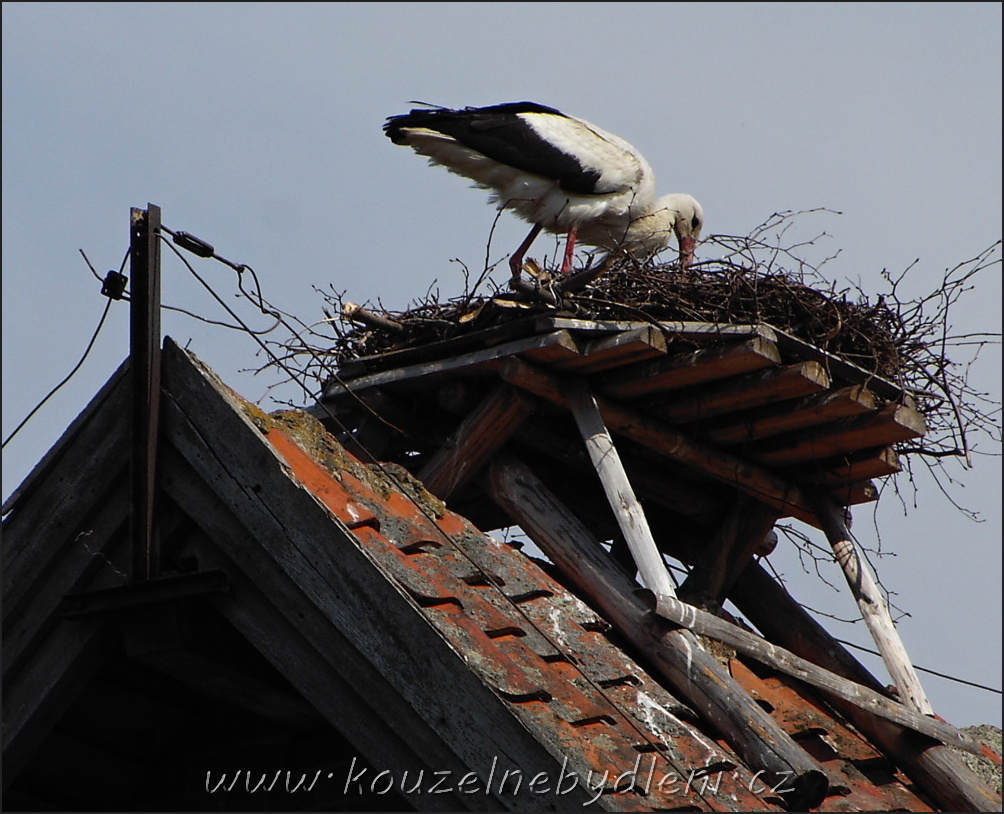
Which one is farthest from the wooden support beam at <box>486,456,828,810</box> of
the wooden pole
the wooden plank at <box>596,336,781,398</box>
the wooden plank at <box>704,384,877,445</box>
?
the wooden pole

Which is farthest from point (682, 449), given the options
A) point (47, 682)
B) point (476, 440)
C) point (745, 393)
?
point (47, 682)

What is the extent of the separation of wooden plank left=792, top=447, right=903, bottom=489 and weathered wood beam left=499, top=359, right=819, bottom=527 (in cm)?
14

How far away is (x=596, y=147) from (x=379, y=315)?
2.68 meters

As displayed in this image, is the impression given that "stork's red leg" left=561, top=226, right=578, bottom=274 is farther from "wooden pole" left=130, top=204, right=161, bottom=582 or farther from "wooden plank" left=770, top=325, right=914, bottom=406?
"wooden pole" left=130, top=204, right=161, bottom=582

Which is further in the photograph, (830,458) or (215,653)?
(830,458)

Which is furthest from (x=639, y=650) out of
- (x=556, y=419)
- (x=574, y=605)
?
(x=556, y=419)

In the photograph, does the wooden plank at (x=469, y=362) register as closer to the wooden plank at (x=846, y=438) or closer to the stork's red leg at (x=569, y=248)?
the wooden plank at (x=846, y=438)

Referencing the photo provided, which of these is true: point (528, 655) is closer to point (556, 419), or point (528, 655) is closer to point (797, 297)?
point (556, 419)

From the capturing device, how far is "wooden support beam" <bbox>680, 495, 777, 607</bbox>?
740 centimetres

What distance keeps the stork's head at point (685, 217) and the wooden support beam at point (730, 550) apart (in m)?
3.52

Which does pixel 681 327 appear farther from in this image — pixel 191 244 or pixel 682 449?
pixel 191 244

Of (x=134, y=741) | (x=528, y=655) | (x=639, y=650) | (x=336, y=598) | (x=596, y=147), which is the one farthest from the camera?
(x=596, y=147)

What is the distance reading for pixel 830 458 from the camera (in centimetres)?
748

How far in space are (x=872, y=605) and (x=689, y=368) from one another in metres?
1.57
